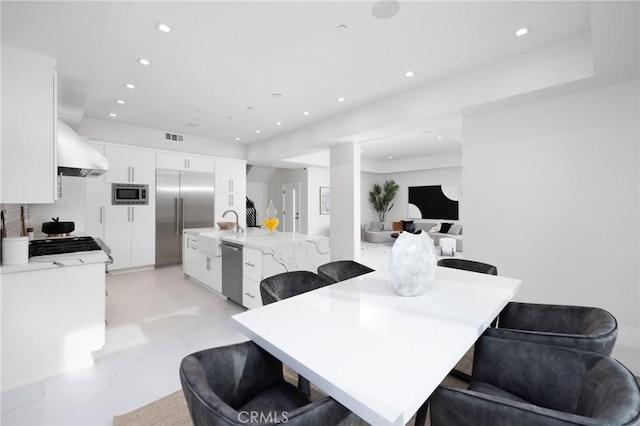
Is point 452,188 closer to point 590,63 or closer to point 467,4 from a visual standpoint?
point 590,63

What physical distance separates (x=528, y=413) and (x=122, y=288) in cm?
506

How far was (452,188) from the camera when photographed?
29.5ft

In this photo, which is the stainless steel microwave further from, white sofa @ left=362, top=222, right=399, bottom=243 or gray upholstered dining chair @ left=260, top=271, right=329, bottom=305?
white sofa @ left=362, top=222, right=399, bottom=243

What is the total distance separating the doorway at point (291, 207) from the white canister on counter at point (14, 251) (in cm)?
698

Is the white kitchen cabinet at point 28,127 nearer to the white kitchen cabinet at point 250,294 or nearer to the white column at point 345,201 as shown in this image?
the white kitchen cabinet at point 250,294

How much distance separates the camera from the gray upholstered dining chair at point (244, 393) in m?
0.76

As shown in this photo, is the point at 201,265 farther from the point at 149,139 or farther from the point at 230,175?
the point at 149,139

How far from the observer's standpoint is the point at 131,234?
17.5 feet

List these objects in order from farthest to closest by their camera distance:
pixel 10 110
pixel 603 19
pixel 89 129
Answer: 1. pixel 89 129
2. pixel 10 110
3. pixel 603 19

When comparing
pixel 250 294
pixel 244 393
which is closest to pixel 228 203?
pixel 250 294

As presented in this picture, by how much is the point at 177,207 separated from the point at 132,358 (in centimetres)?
398

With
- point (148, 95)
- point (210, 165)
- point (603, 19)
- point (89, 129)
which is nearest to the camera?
point (603, 19)

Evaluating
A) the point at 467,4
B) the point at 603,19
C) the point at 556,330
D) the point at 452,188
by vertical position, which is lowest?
the point at 556,330

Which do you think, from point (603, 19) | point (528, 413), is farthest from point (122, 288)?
point (603, 19)
